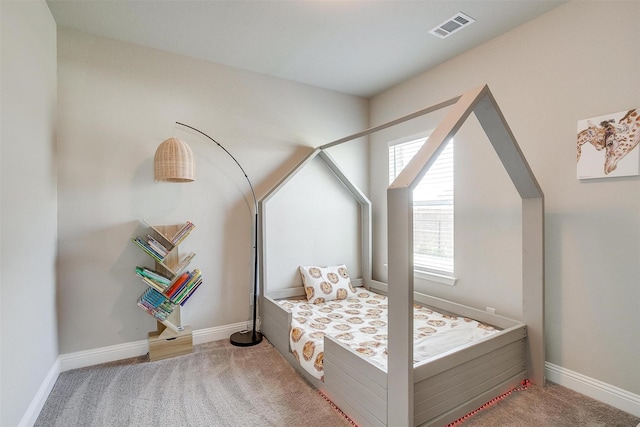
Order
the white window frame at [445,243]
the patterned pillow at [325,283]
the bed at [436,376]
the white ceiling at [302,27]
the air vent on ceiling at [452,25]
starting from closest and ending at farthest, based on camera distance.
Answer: the bed at [436,376]
the white ceiling at [302,27]
the air vent on ceiling at [452,25]
the white window frame at [445,243]
the patterned pillow at [325,283]

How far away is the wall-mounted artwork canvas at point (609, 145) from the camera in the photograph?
6.28 ft

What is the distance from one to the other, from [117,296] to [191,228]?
0.82 m

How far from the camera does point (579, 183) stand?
216 centimetres

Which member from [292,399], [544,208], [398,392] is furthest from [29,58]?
[544,208]

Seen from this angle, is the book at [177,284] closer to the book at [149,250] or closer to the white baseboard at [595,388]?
the book at [149,250]

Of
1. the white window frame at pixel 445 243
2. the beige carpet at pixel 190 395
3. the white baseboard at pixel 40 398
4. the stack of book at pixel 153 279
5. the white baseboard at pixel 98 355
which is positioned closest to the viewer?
the white baseboard at pixel 40 398

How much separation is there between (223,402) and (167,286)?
3.42ft

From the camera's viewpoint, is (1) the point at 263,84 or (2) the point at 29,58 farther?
(1) the point at 263,84

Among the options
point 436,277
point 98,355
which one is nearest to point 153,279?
point 98,355

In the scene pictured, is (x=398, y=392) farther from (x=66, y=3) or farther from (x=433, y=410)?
(x=66, y=3)

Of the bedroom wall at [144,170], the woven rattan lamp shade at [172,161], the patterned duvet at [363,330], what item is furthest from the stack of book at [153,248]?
the patterned duvet at [363,330]

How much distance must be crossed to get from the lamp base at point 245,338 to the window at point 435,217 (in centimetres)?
174

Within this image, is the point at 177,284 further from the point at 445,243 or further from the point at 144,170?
the point at 445,243

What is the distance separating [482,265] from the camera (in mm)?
2732
